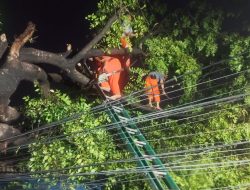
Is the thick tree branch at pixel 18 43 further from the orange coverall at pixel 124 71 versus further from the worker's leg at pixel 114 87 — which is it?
the orange coverall at pixel 124 71

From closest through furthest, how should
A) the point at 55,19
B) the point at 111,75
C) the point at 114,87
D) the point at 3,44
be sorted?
the point at 3,44
the point at 111,75
the point at 114,87
the point at 55,19

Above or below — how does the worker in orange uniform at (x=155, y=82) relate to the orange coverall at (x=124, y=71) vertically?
below

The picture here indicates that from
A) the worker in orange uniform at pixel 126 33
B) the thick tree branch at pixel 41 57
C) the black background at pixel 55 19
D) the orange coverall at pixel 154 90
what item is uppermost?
the black background at pixel 55 19

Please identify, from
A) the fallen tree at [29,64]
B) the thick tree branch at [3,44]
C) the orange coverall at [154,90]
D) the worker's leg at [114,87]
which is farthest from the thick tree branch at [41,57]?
the orange coverall at [154,90]

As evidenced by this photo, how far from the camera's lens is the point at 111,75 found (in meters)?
6.70

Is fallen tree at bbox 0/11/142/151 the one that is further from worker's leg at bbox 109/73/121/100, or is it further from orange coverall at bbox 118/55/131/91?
worker's leg at bbox 109/73/121/100

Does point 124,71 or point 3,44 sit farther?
point 124,71

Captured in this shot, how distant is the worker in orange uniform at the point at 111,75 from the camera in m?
6.67

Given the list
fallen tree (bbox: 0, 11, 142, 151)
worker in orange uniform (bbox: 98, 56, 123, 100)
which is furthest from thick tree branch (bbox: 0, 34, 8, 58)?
worker in orange uniform (bbox: 98, 56, 123, 100)

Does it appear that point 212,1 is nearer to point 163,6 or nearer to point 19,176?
point 163,6

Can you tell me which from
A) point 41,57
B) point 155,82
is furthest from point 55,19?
point 155,82

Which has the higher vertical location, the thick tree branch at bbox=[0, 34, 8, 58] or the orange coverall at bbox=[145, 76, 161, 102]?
the thick tree branch at bbox=[0, 34, 8, 58]

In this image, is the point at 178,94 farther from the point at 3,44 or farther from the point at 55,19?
the point at 3,44

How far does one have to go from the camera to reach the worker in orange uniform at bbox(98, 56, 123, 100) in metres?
6.67
